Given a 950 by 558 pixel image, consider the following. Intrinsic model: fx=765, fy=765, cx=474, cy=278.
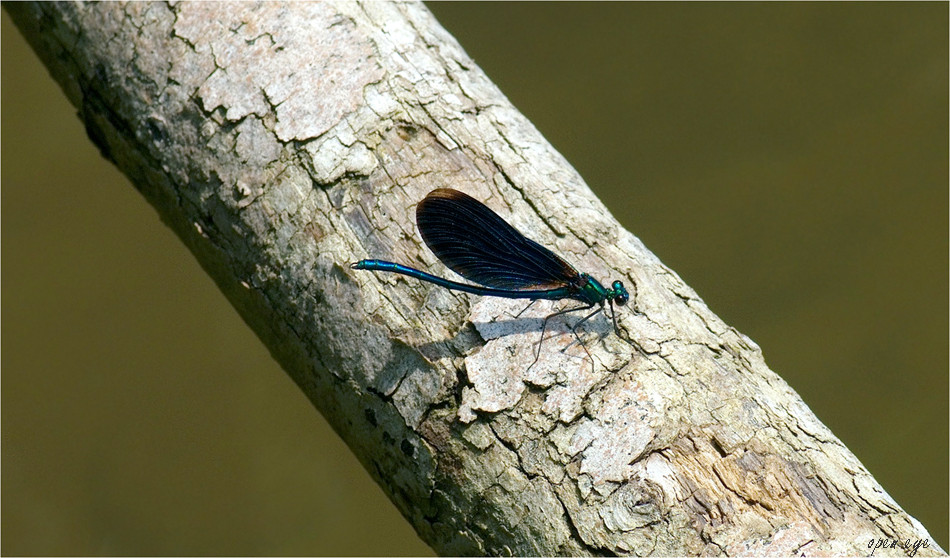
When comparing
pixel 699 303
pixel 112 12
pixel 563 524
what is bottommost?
pixel 563 524

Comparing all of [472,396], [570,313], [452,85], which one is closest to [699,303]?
[570,313]

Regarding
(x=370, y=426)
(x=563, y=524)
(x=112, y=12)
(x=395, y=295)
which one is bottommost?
(x=370, y=426)

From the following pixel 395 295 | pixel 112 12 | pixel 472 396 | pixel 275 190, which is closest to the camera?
pixel 472 396

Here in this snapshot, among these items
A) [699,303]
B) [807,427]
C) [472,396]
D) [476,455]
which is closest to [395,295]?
[472,396]

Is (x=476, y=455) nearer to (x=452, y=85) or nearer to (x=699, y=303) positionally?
(x=699, y=303)

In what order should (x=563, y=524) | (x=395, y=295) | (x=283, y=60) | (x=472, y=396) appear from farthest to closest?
(x=283, y=60)
(x=395, y=295)
(x=472, y=396)
(x=563, y=524)

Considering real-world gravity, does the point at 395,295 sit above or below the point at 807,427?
below

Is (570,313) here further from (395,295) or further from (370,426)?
(370,426)

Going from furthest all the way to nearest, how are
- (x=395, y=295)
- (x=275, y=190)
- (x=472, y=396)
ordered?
(x=275, y=190)
(x=395, y=295)
(x=472, y=396)

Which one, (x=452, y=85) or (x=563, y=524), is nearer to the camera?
(x=563, y=524)
